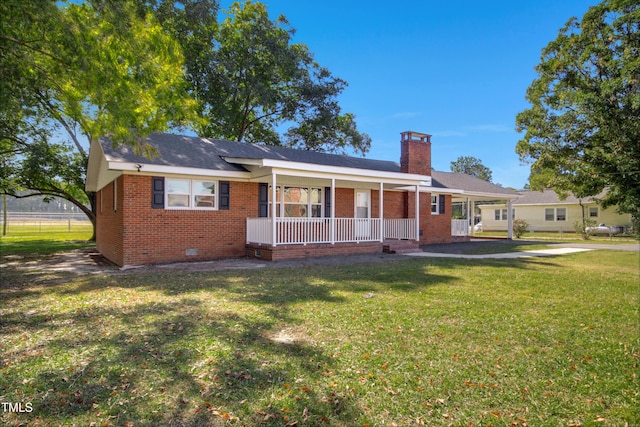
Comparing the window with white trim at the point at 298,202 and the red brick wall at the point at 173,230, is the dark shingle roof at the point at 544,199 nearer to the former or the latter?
the window with white trim at the point at 298,202

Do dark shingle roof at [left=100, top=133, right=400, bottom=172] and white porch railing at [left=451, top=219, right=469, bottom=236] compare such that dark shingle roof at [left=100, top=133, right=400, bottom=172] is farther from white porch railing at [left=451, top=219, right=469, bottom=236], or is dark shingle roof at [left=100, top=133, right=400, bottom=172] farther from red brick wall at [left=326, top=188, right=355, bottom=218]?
white porch railing at [left=451, top=219, right=469, bottom=236]

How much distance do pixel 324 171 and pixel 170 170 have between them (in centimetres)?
493

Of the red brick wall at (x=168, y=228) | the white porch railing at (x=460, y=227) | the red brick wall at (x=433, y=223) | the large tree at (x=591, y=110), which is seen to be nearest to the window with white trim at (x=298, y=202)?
the red brick wall at (x=168, y=228)

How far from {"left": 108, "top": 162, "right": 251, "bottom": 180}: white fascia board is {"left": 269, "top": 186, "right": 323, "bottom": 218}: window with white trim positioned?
1.91 m

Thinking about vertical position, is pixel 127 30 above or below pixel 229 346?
above

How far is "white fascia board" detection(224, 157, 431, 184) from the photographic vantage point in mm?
11734

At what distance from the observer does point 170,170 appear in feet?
37.2

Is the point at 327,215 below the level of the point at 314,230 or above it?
above

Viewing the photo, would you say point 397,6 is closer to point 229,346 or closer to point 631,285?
point 631,285

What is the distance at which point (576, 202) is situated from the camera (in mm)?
32875

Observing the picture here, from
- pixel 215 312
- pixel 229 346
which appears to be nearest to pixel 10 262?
pixel 215 312

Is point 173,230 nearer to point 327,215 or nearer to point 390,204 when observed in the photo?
point 327,215

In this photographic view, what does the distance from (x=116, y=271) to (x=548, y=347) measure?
A: 32.6ft

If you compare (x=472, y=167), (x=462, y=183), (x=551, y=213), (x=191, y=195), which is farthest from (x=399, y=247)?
(x=472, y=167)
